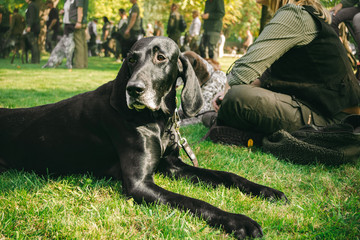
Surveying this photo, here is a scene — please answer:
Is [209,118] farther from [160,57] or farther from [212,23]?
[212,23]

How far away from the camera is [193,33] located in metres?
18.3

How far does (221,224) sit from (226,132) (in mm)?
2199

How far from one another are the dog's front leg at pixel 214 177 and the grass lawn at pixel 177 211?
0.10 metres

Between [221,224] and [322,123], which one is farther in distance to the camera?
[322,123]

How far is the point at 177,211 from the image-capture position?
218 centimetres

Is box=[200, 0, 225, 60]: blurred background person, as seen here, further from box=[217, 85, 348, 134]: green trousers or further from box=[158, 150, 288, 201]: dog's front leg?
box=[158, 150, 288, 201]: dog's front leg

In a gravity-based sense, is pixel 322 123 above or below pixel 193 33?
below

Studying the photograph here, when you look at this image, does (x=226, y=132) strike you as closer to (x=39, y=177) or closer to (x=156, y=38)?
(x=156, y=38)

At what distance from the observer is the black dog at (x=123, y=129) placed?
2.57m

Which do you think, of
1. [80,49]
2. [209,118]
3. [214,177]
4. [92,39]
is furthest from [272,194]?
[92,39]

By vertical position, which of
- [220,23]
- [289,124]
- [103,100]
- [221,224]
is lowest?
[221,224]

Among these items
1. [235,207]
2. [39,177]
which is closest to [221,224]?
[235,207]

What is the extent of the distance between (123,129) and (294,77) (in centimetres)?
216

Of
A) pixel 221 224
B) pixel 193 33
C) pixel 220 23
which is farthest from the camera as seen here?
pixel 193 33
